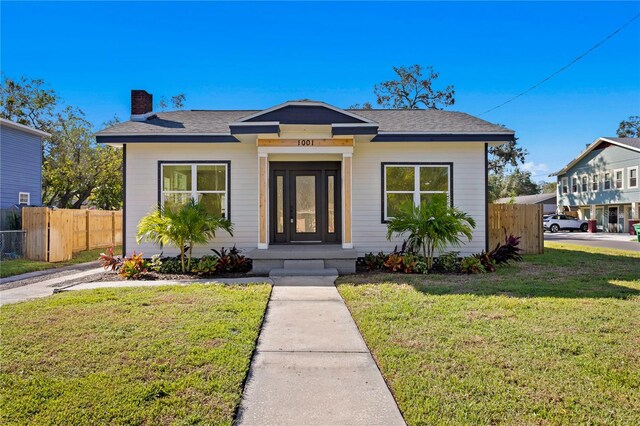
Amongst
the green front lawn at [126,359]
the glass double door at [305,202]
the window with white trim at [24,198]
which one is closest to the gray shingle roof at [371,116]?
the glass double door at [305,202]

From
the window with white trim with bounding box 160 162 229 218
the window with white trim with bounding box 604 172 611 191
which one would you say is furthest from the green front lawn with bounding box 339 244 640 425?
the window with white trim with bounding box 604 172 611 191

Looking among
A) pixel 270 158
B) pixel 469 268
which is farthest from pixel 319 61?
pixel 469 268

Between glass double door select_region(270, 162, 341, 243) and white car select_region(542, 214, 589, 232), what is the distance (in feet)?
93.1

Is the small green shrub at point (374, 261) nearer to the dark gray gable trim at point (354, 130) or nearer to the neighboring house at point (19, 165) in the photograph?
the dark gray gable trim at point (354, 130)

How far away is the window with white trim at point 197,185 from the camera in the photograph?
10055mm

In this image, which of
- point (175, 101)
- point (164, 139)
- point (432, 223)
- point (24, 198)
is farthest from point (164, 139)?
point (175, 101)

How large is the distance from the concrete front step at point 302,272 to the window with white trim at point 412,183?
8.88ft

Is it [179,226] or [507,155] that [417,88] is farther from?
[179,226]

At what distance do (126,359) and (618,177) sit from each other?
3783 cm

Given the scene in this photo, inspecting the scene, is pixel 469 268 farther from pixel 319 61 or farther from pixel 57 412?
pixel 319 61

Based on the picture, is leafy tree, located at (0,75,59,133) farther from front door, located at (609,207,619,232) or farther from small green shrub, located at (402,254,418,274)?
→ front door, located at (609,207,619,232)

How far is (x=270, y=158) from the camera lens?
10414mm

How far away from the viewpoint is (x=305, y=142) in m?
9.22

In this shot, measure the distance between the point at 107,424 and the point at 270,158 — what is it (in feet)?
27.7
